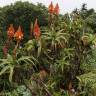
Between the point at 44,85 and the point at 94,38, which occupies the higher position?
the point at 94,38

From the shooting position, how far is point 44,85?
859 cm

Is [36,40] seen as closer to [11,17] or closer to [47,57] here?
[47,57]

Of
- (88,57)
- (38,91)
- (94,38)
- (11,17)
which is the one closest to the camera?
(38,91)

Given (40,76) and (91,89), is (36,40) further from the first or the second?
(91,89)

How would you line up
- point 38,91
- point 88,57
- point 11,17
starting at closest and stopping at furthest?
1. point 38,91
2. point 88,57
3. point 11,17

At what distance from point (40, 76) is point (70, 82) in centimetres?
67

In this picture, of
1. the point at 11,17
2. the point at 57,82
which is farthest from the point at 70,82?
the point at 11,17

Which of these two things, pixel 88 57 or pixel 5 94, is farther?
pixel 88 57

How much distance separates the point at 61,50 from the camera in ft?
30.9

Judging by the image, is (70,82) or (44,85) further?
(70,82)

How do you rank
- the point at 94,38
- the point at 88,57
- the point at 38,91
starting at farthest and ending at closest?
the point at 88,57 → the point at 94,38 → the point at 38,91

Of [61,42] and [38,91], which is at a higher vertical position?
[61,42]

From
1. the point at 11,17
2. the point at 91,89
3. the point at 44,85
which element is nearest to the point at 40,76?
the point at 44,85

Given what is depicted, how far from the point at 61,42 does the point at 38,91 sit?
1178mm
